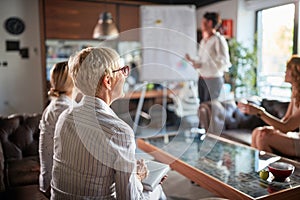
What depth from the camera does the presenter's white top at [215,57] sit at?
3.27 meters

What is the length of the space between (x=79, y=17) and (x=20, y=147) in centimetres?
280

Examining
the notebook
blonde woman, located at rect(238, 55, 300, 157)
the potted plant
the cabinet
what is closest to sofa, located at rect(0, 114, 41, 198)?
the notebook

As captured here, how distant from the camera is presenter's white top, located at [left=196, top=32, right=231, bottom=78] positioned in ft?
10.7

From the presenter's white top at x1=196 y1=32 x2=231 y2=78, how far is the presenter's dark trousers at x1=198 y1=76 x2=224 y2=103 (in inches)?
2.3

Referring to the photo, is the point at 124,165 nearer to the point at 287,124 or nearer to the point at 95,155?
the point at 95,155

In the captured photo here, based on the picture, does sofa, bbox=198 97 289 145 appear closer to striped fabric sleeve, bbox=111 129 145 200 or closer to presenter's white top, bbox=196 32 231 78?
presenter's white top, bbox=196 32 231 78

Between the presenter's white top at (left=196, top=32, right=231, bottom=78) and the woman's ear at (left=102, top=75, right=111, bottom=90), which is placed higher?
the presenter's white top at (left=196, top=32, right=231, bottom=78)

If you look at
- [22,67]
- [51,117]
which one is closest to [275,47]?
[51,117]

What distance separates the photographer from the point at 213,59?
10.9 ft

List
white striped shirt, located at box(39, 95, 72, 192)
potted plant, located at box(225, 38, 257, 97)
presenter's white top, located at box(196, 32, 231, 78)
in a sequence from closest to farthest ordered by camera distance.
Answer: white striped shirt, located at box(39, 95, 72, 192) < presenter's white top, located at box(196, 32, 231, 78) < potted plant, located at box(225, 38, 257, 97)

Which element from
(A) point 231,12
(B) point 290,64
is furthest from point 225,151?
(A) point 231,12

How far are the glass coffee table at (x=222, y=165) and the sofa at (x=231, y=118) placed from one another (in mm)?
213

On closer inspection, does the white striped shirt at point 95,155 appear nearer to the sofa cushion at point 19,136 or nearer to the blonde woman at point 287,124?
the sofa cushion at point 19,136

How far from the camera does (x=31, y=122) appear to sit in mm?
2318
